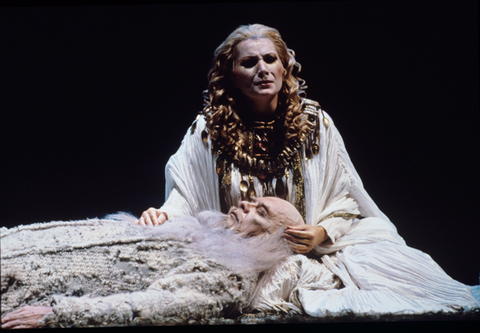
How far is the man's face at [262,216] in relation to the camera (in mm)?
2041

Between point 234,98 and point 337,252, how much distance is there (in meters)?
0.89

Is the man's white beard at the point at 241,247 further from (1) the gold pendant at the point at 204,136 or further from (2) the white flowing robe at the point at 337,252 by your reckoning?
(1) the gold pendant at the point at 204,136

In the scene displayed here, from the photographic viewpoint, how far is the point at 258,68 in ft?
7.36

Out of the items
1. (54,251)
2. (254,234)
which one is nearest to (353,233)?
(254,234)

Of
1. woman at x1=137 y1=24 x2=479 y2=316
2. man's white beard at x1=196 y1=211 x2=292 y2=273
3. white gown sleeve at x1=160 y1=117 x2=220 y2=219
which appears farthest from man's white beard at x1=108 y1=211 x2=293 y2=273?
white gown sleeve at x1=160 y1=117 x2=220 y2=219

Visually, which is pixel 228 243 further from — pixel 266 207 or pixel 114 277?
pixel 114 277

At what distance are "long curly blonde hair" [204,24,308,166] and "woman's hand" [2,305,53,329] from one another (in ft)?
3.47

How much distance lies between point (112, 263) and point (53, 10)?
1336 mm

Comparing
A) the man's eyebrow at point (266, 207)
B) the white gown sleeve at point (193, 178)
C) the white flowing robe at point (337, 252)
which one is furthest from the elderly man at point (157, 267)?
the white gown sleeve at point (193, 178)

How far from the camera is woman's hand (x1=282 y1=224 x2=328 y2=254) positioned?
2.07 metres

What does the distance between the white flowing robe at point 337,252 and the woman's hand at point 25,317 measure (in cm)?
74

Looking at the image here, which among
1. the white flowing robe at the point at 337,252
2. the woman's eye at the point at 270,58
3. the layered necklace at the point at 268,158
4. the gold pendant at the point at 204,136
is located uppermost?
the woman's eye at the point at 270,58

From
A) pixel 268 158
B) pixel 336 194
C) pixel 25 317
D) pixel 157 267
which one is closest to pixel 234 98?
pixel 268 158

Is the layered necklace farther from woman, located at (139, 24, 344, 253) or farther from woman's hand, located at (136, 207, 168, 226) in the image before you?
woman's hand, located at (136, 207, 168, 226)
